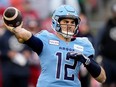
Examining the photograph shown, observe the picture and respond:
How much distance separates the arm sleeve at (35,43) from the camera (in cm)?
853

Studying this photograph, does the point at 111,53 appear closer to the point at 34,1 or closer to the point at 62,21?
the point at 34,1

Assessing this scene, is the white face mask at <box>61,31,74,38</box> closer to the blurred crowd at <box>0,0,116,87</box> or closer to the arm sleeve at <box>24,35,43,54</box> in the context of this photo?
the arm sleeve at <box>24,35,43,54</box>

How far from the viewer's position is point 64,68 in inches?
344

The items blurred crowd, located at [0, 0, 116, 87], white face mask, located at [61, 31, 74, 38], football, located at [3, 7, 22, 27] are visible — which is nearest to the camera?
football, located at [3, 7, 22, 27]

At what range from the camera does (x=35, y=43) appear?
857cm

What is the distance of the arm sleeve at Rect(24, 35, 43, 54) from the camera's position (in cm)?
853

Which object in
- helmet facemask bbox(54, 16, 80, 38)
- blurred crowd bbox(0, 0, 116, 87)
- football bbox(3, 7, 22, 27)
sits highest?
football bbox(3, 7, 22, 27)

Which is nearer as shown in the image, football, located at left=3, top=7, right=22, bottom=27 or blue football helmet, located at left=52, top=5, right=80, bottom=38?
football, located at left=3, top=7, right=22, bottom=27

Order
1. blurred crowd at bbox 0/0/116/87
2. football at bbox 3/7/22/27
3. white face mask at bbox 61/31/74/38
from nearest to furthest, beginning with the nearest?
football at bbox 3/7/22/27
white face mask at bbox 61/31/74/38
blurred crowd at bbox 0/0/116/87

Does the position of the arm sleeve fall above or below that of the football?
below

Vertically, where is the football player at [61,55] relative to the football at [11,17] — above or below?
below

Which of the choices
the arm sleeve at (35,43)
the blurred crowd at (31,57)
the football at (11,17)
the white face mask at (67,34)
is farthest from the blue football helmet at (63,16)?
the blurred crowd at (31,57)

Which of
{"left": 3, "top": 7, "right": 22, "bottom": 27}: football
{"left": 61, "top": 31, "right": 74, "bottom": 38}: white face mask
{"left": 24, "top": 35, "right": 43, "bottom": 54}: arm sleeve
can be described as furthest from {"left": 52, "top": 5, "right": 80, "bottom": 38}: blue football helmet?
{"left": 3, "top": 7, "right": 22, "bottom": 27}: football

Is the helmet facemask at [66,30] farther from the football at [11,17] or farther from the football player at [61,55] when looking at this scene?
the football at [11,17]
